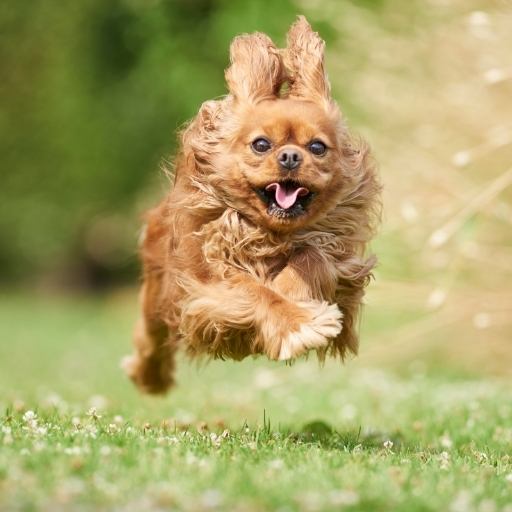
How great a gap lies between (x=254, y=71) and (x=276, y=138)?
0.46 meters

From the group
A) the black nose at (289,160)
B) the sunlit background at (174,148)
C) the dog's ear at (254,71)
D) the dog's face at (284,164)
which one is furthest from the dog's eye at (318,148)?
the sunlit background at (174,148)

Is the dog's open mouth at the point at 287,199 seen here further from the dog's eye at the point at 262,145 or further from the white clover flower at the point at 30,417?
the white clover flower at the point at 30,417

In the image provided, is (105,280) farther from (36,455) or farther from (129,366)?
(36,455)

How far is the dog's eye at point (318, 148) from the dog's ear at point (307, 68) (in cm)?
28

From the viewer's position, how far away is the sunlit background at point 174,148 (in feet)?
26.4

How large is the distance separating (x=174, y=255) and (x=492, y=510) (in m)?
2.39

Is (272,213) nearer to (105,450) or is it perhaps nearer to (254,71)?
(254,71)

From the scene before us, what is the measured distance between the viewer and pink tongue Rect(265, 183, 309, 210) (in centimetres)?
442

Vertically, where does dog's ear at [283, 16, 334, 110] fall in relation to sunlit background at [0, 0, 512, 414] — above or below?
below

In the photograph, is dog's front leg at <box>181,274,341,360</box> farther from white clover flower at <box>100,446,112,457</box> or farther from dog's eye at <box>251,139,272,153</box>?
white clover flower at <box>100,446,112,457</box>

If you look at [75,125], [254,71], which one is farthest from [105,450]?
[75,125]

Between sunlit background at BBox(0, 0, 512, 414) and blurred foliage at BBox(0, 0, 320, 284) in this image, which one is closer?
sunlit background at BBox(0, 0, 512, 414)

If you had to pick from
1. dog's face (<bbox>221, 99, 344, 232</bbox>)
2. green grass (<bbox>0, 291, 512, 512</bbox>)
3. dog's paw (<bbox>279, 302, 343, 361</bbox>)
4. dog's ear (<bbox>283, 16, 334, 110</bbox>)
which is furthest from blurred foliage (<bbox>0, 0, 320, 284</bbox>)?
dog's paw (<bbox>279, 302, 343, 361</bbox>)

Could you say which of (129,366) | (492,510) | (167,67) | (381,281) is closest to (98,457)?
(492,510)
